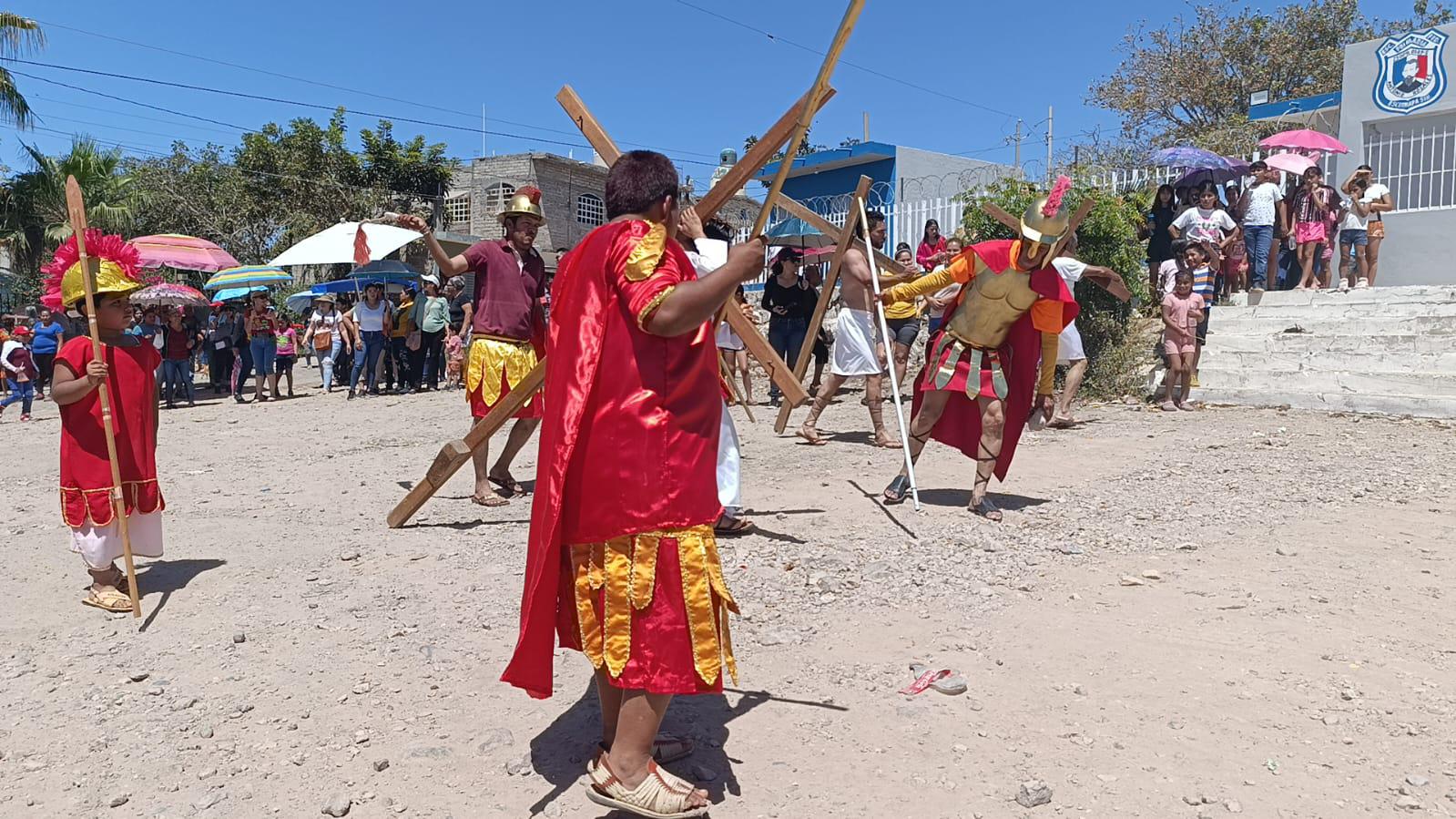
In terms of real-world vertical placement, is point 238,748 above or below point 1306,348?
below

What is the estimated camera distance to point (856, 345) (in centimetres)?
826

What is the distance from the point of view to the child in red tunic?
435 centimetres

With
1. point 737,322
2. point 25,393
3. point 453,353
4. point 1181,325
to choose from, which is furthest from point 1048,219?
point 25,393

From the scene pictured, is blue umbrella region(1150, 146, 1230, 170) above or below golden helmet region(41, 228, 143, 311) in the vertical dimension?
above

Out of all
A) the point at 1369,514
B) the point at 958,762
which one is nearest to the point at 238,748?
the point at 958,762

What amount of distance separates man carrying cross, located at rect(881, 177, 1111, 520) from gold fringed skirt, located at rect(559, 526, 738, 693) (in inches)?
140

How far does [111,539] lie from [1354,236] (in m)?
13.7

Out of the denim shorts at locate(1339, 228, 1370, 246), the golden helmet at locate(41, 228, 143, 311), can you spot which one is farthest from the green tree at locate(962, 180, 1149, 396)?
the golden helmet at locate(41, 228, 143, 311)

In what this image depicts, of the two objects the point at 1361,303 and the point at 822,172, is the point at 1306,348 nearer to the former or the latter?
the point at 1361,303

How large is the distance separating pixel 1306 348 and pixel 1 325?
19.3 m

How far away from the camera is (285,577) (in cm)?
484

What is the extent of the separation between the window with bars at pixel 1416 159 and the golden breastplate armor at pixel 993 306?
11451 mm

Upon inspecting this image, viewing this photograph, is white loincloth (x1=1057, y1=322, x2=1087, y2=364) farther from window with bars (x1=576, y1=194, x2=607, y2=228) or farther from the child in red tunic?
window with bars (x1=576, y1=194, x2=607, y2=228)

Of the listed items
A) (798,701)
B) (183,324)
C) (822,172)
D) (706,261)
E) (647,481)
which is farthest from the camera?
(822,172)
